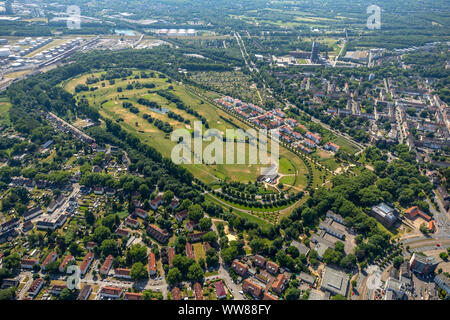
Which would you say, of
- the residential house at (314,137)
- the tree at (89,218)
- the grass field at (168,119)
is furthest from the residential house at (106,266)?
the residential house at (314,137)

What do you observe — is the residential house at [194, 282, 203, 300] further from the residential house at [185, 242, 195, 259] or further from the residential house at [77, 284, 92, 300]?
the residential house at [77, 284, 92, 300]

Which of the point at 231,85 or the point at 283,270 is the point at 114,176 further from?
the point at 231,85

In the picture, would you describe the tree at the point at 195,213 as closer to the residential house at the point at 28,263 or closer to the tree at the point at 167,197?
the tree at the point at 167,197

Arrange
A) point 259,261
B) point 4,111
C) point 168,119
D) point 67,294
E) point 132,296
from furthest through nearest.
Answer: point 168,119, point 4,111, point 259,261, point 67,294, point 132,296

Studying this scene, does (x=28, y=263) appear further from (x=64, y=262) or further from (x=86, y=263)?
(x=86, y=263)

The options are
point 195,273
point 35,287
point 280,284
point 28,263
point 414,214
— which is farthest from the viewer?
point 414,214

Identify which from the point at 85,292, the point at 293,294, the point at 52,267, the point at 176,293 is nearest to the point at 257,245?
the point at 293,294

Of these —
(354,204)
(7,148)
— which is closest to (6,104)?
(7,148)
